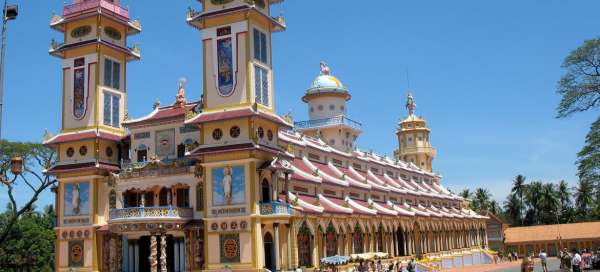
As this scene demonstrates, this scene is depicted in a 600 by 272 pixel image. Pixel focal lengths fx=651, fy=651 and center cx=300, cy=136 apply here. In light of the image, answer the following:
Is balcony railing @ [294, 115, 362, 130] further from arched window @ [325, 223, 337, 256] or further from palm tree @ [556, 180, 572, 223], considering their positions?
palm tree @ [556, 180, 572, 223]

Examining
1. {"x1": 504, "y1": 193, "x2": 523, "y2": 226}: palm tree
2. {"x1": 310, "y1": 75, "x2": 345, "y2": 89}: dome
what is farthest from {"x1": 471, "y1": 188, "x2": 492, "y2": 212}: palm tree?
{"x1": 310, "y1": 75, "x2": 345, "y2": 89}: dome

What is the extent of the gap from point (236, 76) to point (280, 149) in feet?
17.4

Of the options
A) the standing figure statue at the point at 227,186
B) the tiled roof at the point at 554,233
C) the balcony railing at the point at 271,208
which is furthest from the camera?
the tiled roof at the point at 554,233

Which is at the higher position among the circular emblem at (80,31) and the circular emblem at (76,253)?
the circular emblem at (80,31)

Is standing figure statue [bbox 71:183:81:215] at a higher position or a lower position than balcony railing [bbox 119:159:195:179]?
lower

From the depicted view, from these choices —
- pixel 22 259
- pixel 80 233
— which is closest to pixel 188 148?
pixel 80 233

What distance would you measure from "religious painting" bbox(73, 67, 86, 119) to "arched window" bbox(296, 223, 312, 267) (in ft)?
A: 56.4

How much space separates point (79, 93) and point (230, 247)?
53.4 feet

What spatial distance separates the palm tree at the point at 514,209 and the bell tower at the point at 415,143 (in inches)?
1180

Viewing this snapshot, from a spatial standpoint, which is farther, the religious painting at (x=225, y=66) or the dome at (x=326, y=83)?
the dome at (x=326, y=83)

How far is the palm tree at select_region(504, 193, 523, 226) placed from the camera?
113 meters

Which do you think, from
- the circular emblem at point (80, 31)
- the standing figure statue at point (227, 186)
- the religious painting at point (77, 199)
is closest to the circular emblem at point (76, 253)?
the religious painting at point (77, 199)

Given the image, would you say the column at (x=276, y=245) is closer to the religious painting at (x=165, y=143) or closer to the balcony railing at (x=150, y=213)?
the balcony railing at (x=150, y=213)

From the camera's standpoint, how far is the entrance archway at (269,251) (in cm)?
3928
